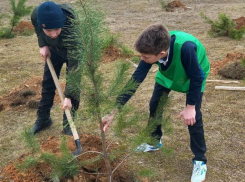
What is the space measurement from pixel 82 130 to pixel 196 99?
5.46 ft

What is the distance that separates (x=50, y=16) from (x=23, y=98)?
2.15 m

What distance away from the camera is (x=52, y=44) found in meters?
3.37

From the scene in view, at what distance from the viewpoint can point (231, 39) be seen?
24.9ft

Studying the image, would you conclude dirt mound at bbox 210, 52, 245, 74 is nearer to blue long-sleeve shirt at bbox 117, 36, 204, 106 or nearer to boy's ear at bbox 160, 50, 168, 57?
blue long-sleeve shirt at bbox 117, 36, 204, 106

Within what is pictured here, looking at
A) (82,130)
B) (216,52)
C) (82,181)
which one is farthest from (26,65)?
(82,181)

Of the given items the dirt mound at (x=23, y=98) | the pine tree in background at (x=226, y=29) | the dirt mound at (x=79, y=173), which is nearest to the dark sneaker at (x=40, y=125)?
the dirt mound at (x=23, y=98)

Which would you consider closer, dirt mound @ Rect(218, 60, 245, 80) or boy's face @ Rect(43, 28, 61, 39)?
boy's face @ Rect(43, 28, 61, 39)

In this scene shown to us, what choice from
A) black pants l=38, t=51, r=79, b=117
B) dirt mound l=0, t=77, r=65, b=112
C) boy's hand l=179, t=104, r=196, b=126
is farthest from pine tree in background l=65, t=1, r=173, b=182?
dirt mound l=0, t=77, r=65, b=112

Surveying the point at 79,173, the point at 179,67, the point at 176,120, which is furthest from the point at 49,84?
the point at 179,67

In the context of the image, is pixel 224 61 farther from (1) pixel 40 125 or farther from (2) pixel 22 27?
(2) pixel 22 27

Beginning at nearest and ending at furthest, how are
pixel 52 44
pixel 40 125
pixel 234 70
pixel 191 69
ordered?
1. pixel 191 69
2. pixel 52 44
3. pixel 40 125
4. pixel 234 70

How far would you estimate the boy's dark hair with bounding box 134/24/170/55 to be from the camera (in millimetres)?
2355

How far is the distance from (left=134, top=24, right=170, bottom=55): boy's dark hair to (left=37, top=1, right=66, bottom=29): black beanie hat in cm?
89

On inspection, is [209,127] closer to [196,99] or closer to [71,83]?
[196,99]
